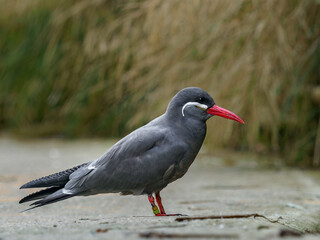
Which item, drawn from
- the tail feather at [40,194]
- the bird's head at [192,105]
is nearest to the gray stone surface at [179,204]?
the tail feather at [40,194]

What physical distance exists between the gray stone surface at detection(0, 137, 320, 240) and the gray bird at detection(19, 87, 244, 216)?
0.12 m

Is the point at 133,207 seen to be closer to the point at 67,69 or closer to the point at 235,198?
the point at 235,198

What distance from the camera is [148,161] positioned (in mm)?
2354

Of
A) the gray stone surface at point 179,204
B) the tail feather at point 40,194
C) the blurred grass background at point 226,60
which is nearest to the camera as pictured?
the gray stone surface at point 179,204

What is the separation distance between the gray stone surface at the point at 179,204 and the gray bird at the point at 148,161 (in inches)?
4.9

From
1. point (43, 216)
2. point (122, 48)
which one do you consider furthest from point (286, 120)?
point (43, 216)

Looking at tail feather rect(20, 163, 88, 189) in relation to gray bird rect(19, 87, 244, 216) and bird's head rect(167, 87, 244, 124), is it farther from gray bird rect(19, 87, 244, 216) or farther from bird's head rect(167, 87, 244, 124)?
bird's head rect(167, 87, 244, 124)

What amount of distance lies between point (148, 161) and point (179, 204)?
2.49 feet

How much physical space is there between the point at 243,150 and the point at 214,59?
121cm

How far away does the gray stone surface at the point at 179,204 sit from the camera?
1902 mm

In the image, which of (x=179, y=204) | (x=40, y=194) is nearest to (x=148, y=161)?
(x=40, y=194)

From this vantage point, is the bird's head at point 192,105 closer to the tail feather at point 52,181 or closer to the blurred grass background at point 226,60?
the tail feather at point 52,181

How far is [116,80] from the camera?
19.2ft

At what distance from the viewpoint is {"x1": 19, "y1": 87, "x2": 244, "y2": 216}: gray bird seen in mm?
2336
